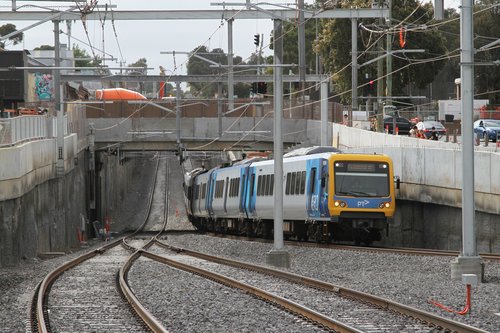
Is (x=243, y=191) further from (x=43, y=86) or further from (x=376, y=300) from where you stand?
(x=43, y=86)

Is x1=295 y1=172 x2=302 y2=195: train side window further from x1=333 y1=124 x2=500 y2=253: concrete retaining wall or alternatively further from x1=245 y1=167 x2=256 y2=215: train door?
x1=245 y1=167 x2=256 y2=215: train door

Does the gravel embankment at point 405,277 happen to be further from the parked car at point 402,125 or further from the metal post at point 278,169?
the parked car at point 402,125

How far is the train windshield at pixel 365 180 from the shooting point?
34.2 metres

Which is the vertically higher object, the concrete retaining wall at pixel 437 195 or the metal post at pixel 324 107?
the metal post at pixel 324 107

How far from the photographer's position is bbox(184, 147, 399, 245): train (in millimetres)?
34031

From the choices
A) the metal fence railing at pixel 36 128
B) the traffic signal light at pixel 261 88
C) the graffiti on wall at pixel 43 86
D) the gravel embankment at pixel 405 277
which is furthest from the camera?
the graffiti on wall at pixel 43 86

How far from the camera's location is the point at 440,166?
36812mm

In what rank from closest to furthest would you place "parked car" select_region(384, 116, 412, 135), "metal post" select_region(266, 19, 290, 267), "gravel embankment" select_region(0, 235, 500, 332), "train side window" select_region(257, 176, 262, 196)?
1. "gravel embankment" select_region(0, 235, 500, 332)
2. "metal post" select_region(266, 19, 290, 267)
3. "train side window" select_region(257, 176, 262, 196)
4. "parked car" select_region(384, 116, 412, 135)

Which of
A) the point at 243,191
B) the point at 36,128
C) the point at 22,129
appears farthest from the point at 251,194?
the point at 22,129

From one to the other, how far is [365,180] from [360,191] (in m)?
0.36

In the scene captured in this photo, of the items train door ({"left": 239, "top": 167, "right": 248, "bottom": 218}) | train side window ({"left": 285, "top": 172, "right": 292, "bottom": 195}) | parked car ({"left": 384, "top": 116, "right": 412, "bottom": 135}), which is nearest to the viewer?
train side window ({"left": 285, "top": 172, "right": 292, "bottom": 195})

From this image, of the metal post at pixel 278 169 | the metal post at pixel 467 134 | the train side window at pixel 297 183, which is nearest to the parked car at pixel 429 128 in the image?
the train side window at pixel 297 183

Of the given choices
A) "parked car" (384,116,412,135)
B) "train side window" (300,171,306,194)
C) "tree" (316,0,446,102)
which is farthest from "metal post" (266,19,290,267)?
"tree" (316,0,446,102)

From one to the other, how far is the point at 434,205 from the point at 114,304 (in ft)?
68.1
